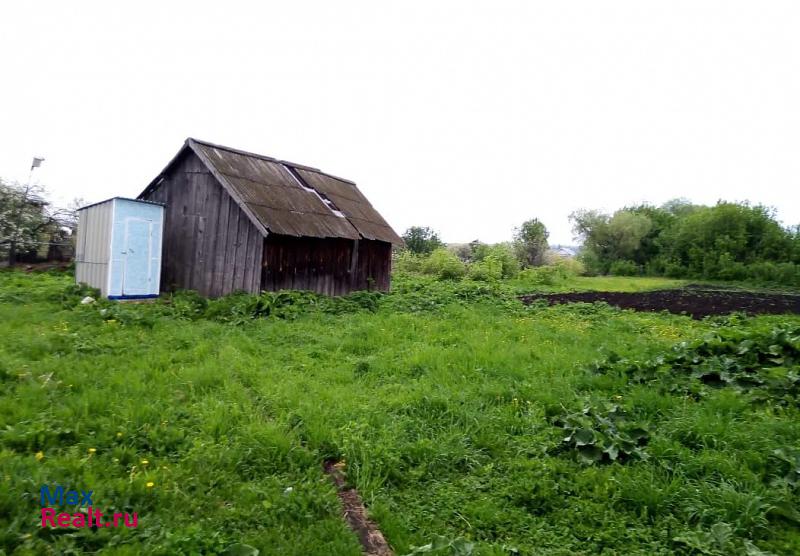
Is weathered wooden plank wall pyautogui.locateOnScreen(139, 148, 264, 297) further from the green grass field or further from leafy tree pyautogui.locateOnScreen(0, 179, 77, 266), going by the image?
leafy tree pyautogui.locateOnScreen(0, 179, 77, 266)

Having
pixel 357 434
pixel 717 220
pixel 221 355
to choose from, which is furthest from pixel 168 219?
pixel 717 220

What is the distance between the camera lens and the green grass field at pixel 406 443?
3.15 m

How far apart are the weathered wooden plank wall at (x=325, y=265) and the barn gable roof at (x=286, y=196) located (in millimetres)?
417

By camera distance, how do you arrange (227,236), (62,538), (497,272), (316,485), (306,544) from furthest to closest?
(497,272)
(227,236)
(316,485)
(306,544)
(62,538)

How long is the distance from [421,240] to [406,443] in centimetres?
3708

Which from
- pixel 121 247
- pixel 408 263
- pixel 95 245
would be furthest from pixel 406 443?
pixel 408 263

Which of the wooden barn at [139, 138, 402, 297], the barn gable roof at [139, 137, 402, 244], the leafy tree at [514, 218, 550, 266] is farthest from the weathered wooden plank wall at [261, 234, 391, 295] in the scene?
the leafy tree at [514, 218, 550, 266]

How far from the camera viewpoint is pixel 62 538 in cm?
271

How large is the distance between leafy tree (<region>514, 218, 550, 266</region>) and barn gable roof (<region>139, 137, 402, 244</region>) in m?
26.7

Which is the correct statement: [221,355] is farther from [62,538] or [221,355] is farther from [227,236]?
[227,236]

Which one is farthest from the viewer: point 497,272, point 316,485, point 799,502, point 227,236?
point 497,272

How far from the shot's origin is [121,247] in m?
11.3

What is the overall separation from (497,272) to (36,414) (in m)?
25.5

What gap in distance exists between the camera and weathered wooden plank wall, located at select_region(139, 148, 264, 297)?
11922 mm
